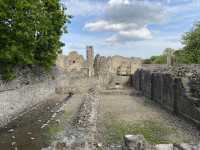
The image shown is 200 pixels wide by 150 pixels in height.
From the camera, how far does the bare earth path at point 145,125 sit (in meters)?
11.7

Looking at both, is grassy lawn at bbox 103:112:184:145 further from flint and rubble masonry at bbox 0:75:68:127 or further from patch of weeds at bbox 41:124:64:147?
flint and rubble masonry at bbox 0:75:68:127

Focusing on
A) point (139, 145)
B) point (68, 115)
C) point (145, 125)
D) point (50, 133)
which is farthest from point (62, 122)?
point (139, 145)

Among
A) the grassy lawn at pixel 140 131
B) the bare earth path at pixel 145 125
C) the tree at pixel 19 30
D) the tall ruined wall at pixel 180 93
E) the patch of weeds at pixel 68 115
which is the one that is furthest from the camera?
the patch of weeds at pixel 68 115

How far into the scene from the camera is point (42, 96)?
984 inches

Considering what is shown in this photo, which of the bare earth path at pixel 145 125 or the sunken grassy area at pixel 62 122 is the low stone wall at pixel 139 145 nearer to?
the bare earth path at pixel 145 125

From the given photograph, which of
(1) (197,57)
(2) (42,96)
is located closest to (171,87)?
(2) (42,96)

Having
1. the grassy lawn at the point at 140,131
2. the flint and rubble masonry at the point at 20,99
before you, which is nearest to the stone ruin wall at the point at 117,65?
the flint and rubble masonry at the point at 20,99

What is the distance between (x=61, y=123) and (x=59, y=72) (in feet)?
59.3

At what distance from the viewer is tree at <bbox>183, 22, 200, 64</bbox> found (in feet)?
136

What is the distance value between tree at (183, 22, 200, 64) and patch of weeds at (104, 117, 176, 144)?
28778 mm

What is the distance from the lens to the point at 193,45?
1654 inches

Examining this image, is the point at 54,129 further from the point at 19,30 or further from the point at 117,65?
the point at 117,65

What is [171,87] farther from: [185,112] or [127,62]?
[127,62]

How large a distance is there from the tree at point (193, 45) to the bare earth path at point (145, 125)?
2407 centimetres
